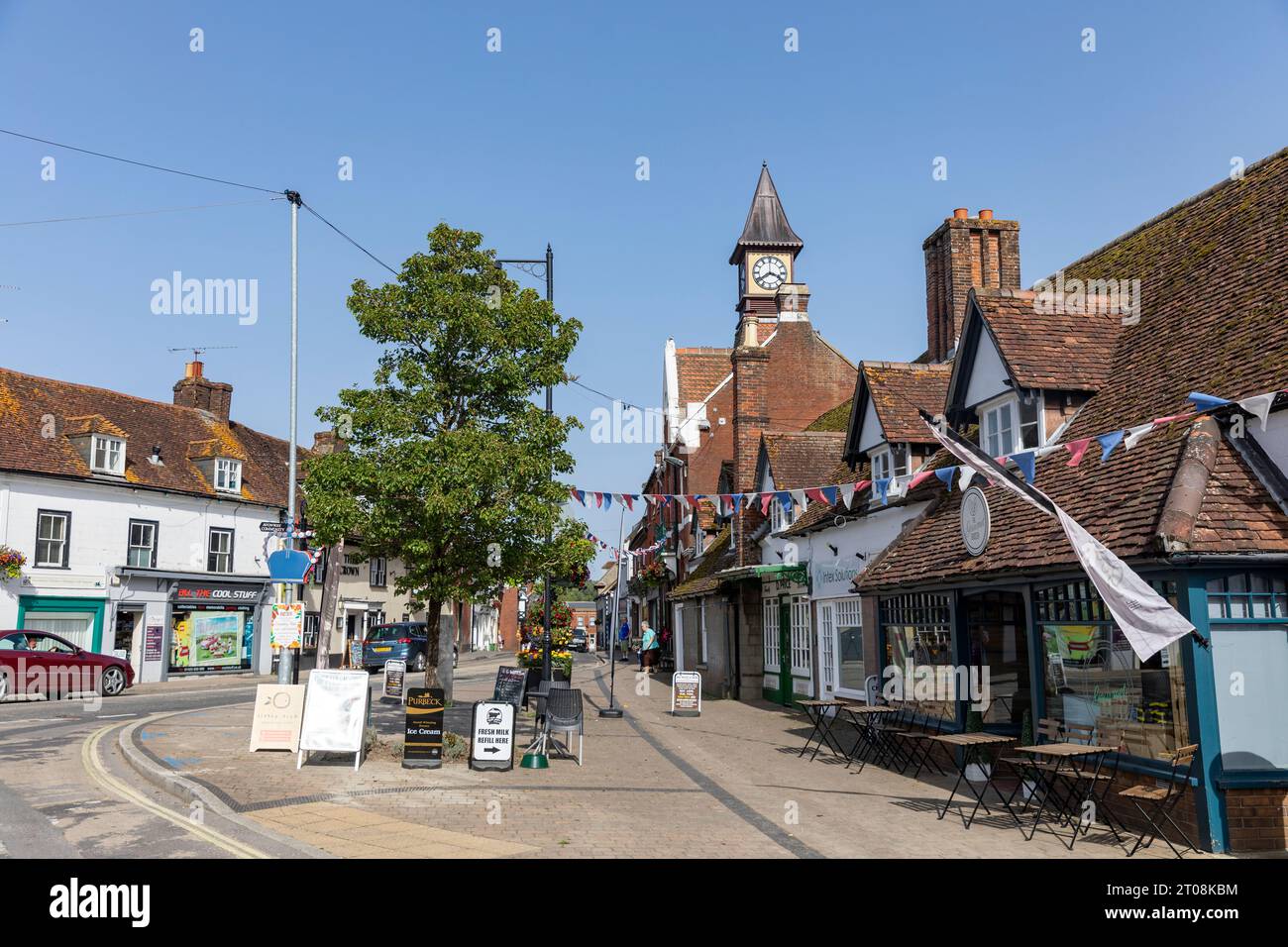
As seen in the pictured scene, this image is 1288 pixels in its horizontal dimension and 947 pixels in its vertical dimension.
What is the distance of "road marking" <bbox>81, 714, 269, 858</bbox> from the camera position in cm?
790

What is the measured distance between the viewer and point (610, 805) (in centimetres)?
1032

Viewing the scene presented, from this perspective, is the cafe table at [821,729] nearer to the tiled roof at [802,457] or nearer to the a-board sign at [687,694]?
the a-board sign at [687,694]

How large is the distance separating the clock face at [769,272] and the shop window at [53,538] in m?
26.1

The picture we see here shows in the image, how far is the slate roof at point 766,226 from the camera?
40.1m

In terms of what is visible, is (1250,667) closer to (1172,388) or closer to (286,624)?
(1172,388)

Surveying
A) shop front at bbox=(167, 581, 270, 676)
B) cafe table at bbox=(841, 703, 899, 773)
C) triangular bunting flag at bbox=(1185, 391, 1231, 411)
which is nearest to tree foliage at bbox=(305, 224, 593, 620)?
cafe table at bbox=(841, 703, 899, 773)

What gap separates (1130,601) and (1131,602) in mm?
12

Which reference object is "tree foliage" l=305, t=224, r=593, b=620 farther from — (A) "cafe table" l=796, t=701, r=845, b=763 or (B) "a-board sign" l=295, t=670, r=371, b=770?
(A) "cafe table" l=796, t=701, r=845, b=763

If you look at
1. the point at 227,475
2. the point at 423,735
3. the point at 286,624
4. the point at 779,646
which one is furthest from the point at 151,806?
the point at 227,475

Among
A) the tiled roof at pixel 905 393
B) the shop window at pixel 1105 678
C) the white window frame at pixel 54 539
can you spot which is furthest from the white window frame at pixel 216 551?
the shop window at pixel 1105 678

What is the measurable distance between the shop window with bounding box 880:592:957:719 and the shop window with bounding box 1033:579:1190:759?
6.62 ft

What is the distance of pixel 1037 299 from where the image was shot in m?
14.5
